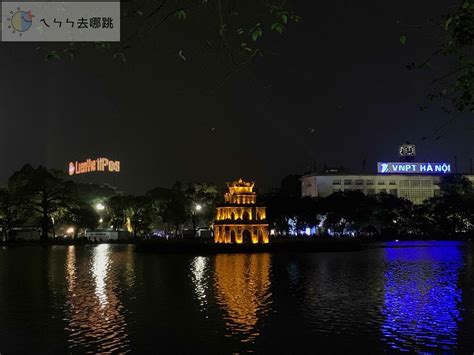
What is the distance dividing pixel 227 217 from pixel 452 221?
2380 inches

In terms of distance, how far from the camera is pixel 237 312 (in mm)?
25266

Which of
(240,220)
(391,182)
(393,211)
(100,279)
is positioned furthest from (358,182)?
(100,279)

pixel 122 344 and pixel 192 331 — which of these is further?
pixel 192 331

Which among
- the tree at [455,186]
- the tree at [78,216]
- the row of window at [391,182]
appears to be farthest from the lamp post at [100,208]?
the tree at [455,186]

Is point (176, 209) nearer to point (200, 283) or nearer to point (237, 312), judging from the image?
point (200, 283)

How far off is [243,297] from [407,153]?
16476 cm

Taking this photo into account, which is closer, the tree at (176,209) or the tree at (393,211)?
the tree at (176,209)

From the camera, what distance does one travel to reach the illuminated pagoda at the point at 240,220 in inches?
3524

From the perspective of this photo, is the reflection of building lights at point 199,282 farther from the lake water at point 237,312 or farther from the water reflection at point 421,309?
the water reflection at point 421,309

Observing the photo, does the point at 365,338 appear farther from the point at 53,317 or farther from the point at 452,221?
the point at 452,221

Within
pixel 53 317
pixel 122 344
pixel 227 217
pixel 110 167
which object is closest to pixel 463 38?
pixel 122 344

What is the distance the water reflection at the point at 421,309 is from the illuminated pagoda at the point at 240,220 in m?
46.5

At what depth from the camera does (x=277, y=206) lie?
12706 centimetres

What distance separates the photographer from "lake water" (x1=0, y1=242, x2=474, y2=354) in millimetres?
19375
